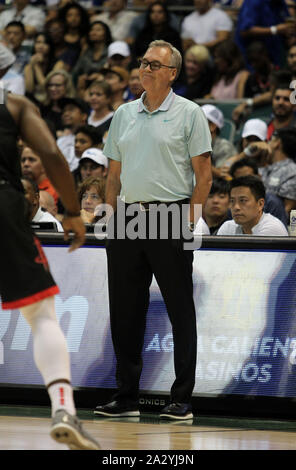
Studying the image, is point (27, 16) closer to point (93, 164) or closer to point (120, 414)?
point (93, 164)

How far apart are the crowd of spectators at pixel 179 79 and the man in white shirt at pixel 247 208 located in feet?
0.05

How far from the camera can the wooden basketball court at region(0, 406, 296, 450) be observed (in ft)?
17.0

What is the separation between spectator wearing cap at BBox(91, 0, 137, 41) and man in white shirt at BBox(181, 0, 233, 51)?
1.12 meters

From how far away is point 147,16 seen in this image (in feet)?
46.6

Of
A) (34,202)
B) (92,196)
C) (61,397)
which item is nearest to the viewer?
(61,397)

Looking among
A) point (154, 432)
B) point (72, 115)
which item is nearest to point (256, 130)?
point (72, 115)

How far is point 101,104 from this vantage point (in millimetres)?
11719

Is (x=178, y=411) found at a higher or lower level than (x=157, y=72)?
lower

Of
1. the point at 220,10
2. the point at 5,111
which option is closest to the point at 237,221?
the point at 5,111

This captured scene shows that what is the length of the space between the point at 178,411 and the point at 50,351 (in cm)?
201

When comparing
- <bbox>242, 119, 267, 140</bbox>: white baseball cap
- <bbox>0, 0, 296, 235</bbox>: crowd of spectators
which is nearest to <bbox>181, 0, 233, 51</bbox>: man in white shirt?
<bbox>0, 0, 296, 235</bbox>: crowd of spectators

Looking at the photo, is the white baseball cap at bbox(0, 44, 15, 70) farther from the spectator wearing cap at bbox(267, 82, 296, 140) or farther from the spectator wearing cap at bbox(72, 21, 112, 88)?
the spectator wearing cap at bbox(72, 21, 112, 88)
